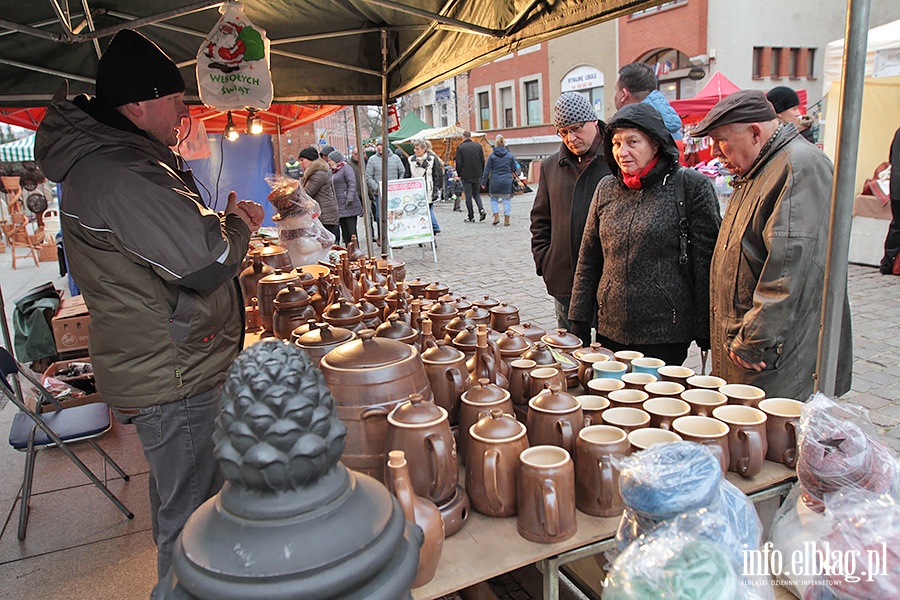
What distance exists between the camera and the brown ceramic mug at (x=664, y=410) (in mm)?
1520

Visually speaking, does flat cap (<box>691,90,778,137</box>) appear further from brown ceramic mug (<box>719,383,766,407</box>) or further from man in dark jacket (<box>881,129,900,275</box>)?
man in dark jacket (<box>881,129,900,275</box>)

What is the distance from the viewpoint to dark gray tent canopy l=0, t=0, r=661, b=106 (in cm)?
279

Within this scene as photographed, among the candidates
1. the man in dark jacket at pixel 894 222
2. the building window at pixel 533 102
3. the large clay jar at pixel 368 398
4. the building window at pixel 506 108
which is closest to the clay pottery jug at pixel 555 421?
the large clay jar at pixel 368 398

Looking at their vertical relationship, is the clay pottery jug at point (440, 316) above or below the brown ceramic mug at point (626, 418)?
above

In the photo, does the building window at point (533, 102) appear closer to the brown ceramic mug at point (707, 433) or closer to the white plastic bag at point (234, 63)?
the white plastic bag at point (234, 63)

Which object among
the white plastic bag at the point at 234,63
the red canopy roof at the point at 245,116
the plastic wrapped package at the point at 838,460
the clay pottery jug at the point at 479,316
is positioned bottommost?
the plastic wrapped package at the point at 838,460

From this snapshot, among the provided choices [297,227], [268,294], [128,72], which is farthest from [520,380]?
[297,227]

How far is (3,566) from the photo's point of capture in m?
2.60

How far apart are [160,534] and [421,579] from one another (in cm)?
132

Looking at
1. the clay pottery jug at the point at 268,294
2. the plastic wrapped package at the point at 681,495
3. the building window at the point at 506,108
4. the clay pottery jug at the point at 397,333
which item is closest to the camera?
the plastic wrapped package at the point at 681,495

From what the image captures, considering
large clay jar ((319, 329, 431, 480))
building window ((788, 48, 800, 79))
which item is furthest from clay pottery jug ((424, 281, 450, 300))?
building window ((788, 48, 800, 79))

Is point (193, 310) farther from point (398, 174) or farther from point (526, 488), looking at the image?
point (398, 174)

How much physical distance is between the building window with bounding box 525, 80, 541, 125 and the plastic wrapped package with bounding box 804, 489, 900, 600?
26971 mm

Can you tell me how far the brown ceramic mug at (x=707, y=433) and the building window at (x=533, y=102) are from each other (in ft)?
86.9
